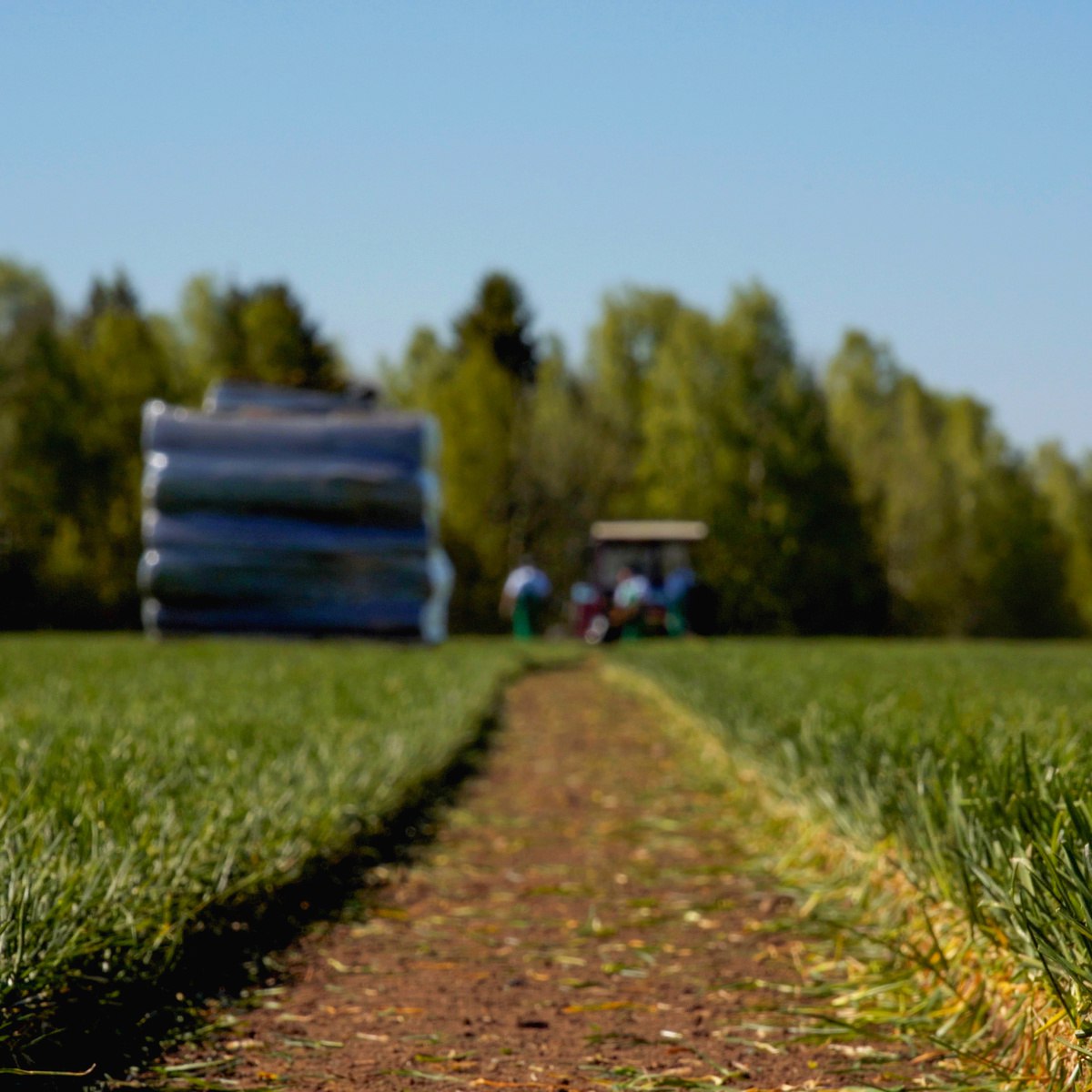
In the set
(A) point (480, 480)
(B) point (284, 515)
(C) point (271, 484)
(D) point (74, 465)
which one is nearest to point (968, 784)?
(C) point (271, 484)

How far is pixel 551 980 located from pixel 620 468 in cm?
4333

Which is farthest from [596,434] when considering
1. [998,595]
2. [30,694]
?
[30,694]

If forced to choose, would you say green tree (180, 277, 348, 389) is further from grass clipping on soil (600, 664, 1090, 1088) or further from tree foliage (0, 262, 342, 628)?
grass clipping on soil (600, 664, 1090, 1088)

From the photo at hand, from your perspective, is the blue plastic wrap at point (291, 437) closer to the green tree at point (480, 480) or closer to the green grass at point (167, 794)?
the green grass at point (167, 794)

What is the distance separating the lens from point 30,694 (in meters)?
8.02

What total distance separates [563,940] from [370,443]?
941 centimetres

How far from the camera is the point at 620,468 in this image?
4684 cm

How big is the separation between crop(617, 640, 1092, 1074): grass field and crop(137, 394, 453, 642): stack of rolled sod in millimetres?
5116

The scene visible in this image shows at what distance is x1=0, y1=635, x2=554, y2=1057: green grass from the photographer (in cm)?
298

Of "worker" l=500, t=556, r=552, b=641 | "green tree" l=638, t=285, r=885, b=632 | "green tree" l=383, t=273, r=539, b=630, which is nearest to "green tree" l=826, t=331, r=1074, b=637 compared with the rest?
"green tree" l=638, t=285, r=885, b=632

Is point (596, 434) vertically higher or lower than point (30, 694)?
higher

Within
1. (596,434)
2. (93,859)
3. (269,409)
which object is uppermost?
(596,434)

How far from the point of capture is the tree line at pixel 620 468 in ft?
122

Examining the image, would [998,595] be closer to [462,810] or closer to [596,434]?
[596,434]
